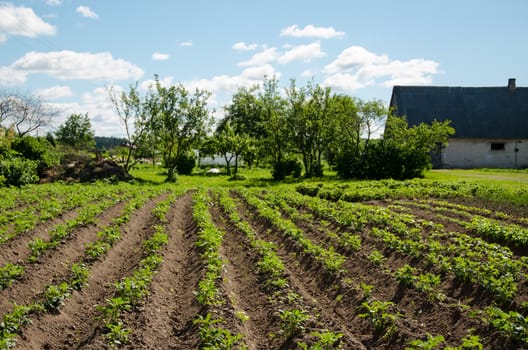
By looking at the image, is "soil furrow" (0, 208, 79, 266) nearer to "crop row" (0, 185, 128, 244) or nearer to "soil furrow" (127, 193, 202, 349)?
"crop row" (0, 185, 128, 244)

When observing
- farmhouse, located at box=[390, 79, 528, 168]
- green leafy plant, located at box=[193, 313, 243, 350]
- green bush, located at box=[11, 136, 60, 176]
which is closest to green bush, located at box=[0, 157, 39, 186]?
green bush, located at box=[11, 136, 60, 176]

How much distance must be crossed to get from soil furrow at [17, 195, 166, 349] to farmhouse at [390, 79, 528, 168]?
29.8 m

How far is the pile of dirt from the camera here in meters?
24.8

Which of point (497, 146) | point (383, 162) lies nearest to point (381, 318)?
point (383, 162)

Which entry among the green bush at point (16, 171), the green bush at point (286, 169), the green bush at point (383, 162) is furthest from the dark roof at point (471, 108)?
the green bush at point (16, 171)

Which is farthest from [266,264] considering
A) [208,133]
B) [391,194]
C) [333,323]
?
[208,133]

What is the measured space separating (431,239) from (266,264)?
3921mm

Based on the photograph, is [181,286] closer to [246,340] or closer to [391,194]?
[246,340]

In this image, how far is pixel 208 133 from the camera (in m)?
30.8

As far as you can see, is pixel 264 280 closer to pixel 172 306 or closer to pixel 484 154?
pixel 172 306

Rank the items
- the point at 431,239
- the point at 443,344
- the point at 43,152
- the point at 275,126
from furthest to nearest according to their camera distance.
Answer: the point at 275,126, the point at 43,152, the point at 431,239, the point at 443,344

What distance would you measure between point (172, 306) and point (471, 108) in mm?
34838

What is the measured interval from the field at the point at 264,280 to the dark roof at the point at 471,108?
2393 cm

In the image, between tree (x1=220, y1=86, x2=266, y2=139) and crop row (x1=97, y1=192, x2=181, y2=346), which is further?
tree (x1=220, y1=86, x2=266, y2=139)
